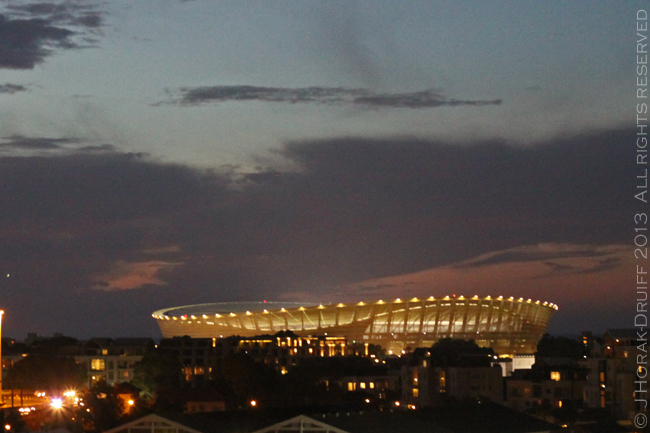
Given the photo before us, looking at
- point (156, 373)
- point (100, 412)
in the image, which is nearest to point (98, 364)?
point (156, 373)

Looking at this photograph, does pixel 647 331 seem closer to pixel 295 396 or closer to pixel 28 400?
pixel 295 396

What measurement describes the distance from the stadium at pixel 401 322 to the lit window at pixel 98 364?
30438mm

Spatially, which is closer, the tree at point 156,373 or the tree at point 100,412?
the tree at point 100,412

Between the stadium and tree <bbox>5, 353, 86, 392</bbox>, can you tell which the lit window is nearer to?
tree <bbox>5, 353, 86, 392</bbox>

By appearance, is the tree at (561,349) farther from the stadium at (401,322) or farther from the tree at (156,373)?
the tree at (156,373)

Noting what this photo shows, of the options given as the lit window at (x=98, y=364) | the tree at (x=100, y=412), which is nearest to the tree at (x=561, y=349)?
the lit window at (x=98, y=364)

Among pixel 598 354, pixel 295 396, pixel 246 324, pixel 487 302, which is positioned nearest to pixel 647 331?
pixel 598 354

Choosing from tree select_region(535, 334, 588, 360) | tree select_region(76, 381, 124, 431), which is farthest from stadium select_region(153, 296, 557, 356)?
tree select_region(76, 381, 124, 431)

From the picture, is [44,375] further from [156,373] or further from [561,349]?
[561,349]

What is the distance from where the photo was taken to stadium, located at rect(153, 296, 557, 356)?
343ft

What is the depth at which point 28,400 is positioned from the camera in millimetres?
58406

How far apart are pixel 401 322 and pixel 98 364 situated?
126 feet

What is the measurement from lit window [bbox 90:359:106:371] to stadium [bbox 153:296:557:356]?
30438 millimetres

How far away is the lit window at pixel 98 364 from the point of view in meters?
77.6
